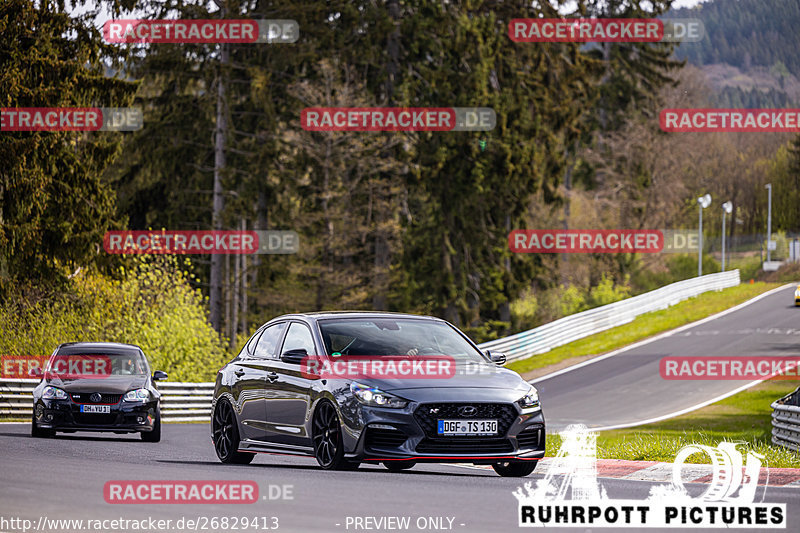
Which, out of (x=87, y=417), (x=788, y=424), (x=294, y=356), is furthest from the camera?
(x=788, y=424)

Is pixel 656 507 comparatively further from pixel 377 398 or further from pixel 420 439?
pixel 377 398

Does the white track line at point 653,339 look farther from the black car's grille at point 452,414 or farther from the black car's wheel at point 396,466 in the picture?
the black car's grille at point 452,414

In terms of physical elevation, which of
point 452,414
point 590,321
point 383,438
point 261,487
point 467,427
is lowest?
point 590,321

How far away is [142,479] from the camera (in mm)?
11406

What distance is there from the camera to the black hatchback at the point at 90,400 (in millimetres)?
19266

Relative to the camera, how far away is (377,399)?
1184cm

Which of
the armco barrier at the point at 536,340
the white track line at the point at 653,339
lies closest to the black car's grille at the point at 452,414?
the armco barrier at the point at 536,340

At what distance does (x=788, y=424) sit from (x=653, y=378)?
1993 cm

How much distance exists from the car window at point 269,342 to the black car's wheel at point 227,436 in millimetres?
745

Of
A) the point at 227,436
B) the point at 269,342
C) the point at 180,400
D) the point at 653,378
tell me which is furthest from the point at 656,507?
the point at 653,378

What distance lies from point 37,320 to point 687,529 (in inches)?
1031

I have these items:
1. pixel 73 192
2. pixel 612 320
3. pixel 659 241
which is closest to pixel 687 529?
pixel 73 192

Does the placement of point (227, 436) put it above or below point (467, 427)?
below

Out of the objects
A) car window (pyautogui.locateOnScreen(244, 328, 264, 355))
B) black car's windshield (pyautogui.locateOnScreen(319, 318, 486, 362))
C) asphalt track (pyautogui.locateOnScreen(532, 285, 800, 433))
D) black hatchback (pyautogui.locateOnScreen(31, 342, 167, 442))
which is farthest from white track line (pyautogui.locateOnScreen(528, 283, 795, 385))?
black car's windshield (pyautogui.locateOnScreen(319, 318, 486, 362))
